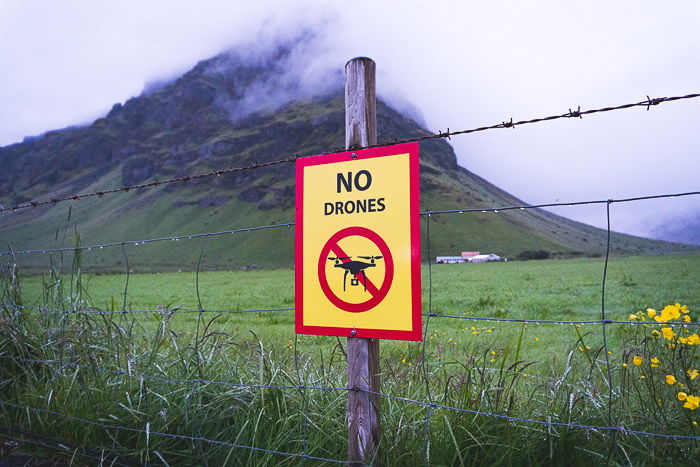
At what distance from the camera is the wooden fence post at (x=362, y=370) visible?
94.7 inches

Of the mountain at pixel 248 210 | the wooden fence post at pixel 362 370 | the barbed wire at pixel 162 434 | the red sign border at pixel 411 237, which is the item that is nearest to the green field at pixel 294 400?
the barbed wire at pixel 162 434

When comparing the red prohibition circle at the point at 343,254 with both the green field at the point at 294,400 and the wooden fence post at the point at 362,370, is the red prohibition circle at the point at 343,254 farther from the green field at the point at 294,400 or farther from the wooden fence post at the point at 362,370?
the green field at the point at 294,400

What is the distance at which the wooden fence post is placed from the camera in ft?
7.89

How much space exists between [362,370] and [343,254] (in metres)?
0.66

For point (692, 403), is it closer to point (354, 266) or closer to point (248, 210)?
point (354, 266)

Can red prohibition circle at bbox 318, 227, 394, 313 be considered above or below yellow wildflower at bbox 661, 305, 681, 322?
above

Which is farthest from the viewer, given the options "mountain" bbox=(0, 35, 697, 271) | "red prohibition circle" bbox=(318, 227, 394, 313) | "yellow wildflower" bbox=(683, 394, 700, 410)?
"mountain" bbox=(0, 35, 697, 271)

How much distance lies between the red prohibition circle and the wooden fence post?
0.65ft

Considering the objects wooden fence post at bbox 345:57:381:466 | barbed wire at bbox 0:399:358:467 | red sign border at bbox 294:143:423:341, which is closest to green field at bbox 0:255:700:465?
barbed wire at bbox 0:399:358:467

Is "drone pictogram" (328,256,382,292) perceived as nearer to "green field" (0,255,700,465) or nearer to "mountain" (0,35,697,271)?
"green field" (0,255,700,465)

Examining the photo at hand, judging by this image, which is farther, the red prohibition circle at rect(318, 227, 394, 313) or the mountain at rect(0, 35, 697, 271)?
the mountain at rect(0, 35, 697, 271)

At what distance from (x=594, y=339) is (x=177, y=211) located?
145 m

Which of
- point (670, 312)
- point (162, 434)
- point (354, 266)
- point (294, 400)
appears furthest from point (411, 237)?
point (162, 434)

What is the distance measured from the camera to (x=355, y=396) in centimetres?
243
